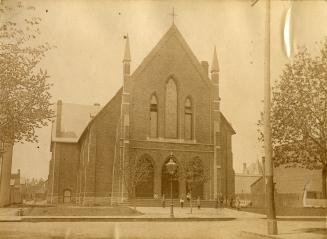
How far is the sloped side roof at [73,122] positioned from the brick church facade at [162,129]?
256 inches

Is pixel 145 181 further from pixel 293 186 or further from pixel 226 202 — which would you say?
pixel 293 186

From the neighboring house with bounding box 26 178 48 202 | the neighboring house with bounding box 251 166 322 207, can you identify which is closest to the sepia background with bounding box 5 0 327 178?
the neighboring house with bounding box 251 166 322 207

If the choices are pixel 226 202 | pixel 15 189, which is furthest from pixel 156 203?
pixel 15 189

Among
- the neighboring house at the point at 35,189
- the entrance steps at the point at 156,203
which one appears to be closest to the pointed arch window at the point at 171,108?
the entrance steps at the point at 156,203

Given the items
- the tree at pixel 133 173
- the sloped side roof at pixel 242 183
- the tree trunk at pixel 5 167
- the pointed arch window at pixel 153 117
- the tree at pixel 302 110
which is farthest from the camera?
the sloped side roof at pixel 242 183

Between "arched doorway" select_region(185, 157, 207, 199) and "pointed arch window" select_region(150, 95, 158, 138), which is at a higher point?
"pointed arch window" select_region(150, 95, 158, 138)

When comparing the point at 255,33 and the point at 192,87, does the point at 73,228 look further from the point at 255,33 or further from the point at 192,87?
the point at 192,87

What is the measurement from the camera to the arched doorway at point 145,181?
74.3 ft

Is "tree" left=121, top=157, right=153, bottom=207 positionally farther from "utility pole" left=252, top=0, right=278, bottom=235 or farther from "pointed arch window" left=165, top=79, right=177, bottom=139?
"utility pole" left=252, top=0, right=278, bottom=235

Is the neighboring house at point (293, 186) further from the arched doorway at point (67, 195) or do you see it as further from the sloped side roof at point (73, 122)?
the sloped side roof at point (73, 122)

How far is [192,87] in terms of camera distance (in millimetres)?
23703

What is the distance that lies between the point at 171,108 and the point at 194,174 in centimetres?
372

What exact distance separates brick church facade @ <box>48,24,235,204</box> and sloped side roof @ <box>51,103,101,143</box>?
6.50 metres

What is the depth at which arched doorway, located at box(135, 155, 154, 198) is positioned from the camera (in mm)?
22653
